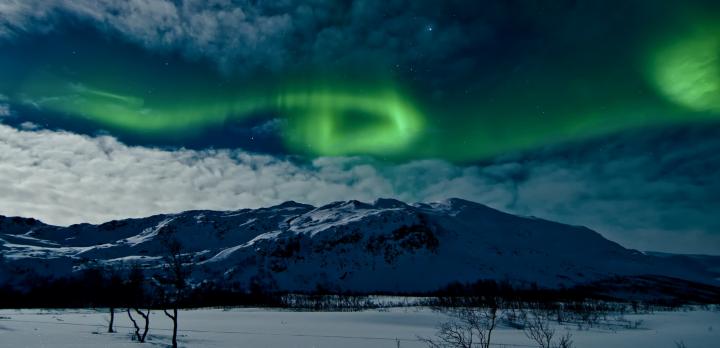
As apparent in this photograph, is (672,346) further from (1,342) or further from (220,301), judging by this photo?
(220,301)

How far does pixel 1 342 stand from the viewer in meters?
35.6

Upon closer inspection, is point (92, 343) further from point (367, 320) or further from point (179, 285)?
point (367, 320)

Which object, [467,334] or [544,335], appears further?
[467,334]

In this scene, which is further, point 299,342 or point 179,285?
point 299,342

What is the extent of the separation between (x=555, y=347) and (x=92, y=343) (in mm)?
39721

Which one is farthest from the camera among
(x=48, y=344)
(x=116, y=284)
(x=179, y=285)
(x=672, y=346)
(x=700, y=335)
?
(x=116, y=284)

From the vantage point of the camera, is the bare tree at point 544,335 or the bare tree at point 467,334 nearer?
the bare tree at point 467,334

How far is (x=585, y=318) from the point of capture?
80.1m

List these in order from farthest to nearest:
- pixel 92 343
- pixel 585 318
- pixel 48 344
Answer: pixel 585 318 < pixel 92 343 < pixel 48 344

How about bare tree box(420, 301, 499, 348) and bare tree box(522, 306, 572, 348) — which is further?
bare tree box(522, 306, 572, 348)

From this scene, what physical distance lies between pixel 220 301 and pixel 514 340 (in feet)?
535

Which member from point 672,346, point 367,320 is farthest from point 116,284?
point 672,346

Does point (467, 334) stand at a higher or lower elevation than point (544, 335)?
lower

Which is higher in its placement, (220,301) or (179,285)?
(179,285)
